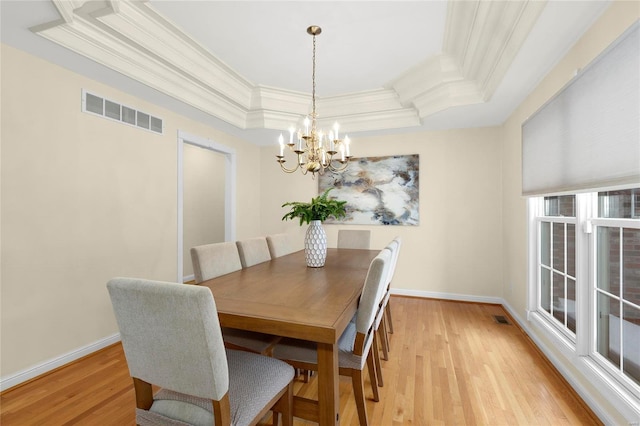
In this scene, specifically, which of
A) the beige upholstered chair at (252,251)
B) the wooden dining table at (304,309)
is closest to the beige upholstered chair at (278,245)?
the beige upholstered chair at (252,251)

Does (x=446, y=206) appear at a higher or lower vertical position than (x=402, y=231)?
higher

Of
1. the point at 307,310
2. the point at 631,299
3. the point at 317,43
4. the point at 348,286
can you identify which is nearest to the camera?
the point at 307,310

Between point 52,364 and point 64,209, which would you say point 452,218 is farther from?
point 52,364

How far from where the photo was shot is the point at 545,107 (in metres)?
2.21

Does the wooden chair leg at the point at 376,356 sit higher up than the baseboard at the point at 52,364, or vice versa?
the wooden chair leg at the point at 376,356

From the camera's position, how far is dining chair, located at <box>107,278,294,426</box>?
0.92 m

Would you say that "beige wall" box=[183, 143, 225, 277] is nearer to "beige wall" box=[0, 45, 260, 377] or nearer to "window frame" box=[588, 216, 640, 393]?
"beige wall" box=[0, 45, 260, 377]

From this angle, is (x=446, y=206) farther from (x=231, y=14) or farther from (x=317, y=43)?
(x=231, y=14)

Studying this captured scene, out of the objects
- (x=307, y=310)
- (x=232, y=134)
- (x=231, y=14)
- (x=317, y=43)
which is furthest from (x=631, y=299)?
(x=232, y=134)

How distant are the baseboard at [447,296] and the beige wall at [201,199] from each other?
3.43m

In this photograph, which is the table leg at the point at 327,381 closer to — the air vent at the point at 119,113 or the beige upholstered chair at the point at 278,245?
the beige upholstered chair at the point at 278,245

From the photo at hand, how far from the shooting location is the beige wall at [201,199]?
4918 millimetres

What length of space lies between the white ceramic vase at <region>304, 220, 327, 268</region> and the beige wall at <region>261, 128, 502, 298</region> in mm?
2117

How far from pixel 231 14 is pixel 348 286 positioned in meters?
2.22
